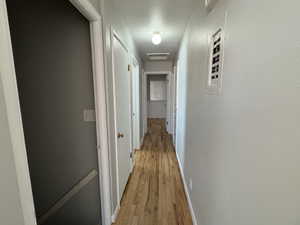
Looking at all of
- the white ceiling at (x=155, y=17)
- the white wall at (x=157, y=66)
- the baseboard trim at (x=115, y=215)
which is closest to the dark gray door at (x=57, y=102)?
the baseboard trim at (x=115, y=215)

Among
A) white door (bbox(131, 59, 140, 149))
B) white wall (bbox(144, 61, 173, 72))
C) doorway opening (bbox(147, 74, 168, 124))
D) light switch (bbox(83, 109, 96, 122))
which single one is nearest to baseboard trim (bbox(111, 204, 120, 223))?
light switch (bbox(83, 109, 96, 122))

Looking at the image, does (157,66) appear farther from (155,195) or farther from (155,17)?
(155,195)

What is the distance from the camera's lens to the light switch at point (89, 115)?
4.49 ft

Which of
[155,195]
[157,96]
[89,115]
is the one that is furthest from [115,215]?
[157,96]

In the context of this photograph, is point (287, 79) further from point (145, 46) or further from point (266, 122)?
point (145, 46)

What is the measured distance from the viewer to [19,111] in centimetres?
53

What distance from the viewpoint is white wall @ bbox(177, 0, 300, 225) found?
45 cm

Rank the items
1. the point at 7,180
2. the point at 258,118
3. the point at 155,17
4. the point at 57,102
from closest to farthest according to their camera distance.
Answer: the point at 7,180
the point at 258,118
the point at 57,102
the point at 155,17

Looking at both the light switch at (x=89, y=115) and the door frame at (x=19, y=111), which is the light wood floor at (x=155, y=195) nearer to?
the door frame at (x=19, y=111)

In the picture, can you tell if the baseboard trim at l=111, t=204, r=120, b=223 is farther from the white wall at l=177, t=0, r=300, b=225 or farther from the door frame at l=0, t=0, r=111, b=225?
the white wall at l=177, t=0, r=300, b=225

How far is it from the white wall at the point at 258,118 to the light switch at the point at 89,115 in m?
1.10

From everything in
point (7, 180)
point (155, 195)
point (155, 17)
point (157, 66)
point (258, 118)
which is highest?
point (155, 17)

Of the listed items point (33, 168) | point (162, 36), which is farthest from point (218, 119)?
point (162, 36)

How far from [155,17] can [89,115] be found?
5.32ft
